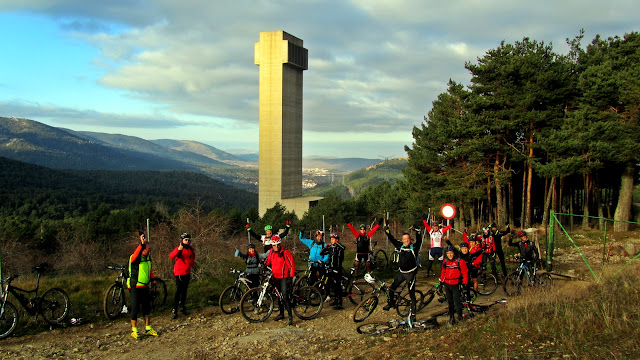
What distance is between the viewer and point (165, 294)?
951cm

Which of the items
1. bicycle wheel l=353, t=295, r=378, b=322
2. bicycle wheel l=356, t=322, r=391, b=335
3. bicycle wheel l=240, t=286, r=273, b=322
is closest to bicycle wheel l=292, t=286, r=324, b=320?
bicycle wheel l=240, t=286, r=273, b=322

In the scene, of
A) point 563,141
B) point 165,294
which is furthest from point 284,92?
point 165,294

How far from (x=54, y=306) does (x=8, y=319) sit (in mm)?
768

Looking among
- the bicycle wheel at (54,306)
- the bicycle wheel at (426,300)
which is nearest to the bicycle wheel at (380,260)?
the bicycle wheel at (426,300)

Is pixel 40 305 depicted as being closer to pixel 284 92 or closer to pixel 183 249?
pixel 183 249

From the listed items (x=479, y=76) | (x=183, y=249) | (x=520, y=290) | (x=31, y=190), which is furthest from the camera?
(x=31, y=190)

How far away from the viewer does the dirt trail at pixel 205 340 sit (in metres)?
6.95

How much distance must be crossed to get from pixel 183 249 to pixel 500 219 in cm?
2322

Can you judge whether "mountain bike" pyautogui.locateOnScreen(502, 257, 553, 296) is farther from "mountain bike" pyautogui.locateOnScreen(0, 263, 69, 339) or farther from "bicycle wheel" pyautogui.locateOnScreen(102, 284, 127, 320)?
"mountain bike" pyautogui.locateOnScreen(0, 263, 69, 339)

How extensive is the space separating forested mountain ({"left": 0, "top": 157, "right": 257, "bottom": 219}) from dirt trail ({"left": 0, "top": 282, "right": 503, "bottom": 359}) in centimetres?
1261

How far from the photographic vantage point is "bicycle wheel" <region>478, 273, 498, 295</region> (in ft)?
36.5

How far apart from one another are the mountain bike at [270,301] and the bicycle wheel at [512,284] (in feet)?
16.4

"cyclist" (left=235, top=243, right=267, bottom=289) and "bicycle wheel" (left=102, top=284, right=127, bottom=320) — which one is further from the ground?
Answer: "cyclist" (left=235, top=243, right=267, bottom=289)

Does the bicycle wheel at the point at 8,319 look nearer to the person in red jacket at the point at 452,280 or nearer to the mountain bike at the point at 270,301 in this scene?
the mountain bike at the point at 270,301
